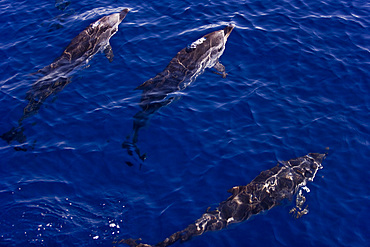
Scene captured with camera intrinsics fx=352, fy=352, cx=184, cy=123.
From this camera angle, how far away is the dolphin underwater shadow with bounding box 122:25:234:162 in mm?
13977

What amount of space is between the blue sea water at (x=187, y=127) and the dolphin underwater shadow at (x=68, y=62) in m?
0.31

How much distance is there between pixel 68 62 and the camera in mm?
16125

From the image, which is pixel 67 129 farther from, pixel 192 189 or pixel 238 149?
pixel 238 149

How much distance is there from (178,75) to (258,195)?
6.50m

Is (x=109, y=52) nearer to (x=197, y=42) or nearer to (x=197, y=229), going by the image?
(x=197, y=42)

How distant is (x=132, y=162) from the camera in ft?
40.2

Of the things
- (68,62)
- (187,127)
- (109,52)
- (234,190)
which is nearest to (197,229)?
(234,190)

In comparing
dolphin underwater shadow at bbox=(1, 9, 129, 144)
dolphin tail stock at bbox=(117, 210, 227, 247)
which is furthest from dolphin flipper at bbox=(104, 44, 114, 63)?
dolphin tail stock at bbox=(117, 210, 227, 247)

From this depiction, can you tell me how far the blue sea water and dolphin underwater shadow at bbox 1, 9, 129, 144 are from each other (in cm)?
31

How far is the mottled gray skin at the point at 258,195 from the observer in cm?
1042

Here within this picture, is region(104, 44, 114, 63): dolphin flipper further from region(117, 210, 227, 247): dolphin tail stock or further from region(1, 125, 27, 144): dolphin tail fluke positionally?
region(117, 210, 227, 247): dolphin tail stock

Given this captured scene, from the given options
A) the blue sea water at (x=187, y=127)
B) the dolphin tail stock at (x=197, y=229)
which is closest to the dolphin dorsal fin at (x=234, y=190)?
the blue sea water at (x=187, y=127)

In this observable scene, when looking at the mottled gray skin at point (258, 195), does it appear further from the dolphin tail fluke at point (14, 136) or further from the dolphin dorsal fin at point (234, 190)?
the dolphin tail fluke at point (14, 136)

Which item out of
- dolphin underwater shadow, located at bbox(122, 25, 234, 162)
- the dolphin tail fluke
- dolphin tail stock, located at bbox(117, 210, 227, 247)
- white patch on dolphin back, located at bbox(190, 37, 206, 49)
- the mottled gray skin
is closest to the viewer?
dolphin tail stock, located at bbox(117, 210, 227, 247)
